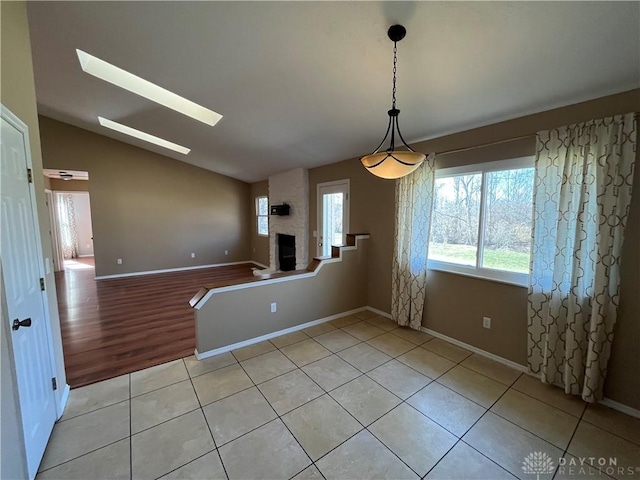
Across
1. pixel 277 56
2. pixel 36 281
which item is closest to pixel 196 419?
pixel 36 281

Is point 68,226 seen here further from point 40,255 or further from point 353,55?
point 353,55

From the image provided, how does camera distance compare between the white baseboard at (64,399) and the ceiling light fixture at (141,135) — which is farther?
the ceiling light fixture at (141,135)

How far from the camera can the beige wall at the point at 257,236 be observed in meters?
7.20

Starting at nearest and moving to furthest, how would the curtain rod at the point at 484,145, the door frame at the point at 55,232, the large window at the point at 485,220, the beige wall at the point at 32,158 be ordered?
the beige wall at the point at 32,158 → the curtain rod at the point at 484,145 → the large window at the point at 485,220 → the door frame at the point at 55,232

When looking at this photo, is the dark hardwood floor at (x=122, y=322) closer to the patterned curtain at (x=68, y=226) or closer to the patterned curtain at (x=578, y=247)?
the patterned curtain at (x=68, y=226)


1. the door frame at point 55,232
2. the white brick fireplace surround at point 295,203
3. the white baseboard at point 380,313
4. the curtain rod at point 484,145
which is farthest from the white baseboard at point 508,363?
the door frame at point 55,232

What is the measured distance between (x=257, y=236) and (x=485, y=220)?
609cm

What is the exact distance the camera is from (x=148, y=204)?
630cm

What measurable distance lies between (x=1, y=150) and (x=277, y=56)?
71.1 inches

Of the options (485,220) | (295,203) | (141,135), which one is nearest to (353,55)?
(485,220)

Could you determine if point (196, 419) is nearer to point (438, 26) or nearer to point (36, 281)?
point (36, 281)

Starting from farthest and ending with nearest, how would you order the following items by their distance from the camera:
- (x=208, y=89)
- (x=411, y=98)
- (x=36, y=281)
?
(x=208, y=89), (x=411, y=98), (x=36, y=281)

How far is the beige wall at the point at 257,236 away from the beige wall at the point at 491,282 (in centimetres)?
325

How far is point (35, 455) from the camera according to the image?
153 centimetres
